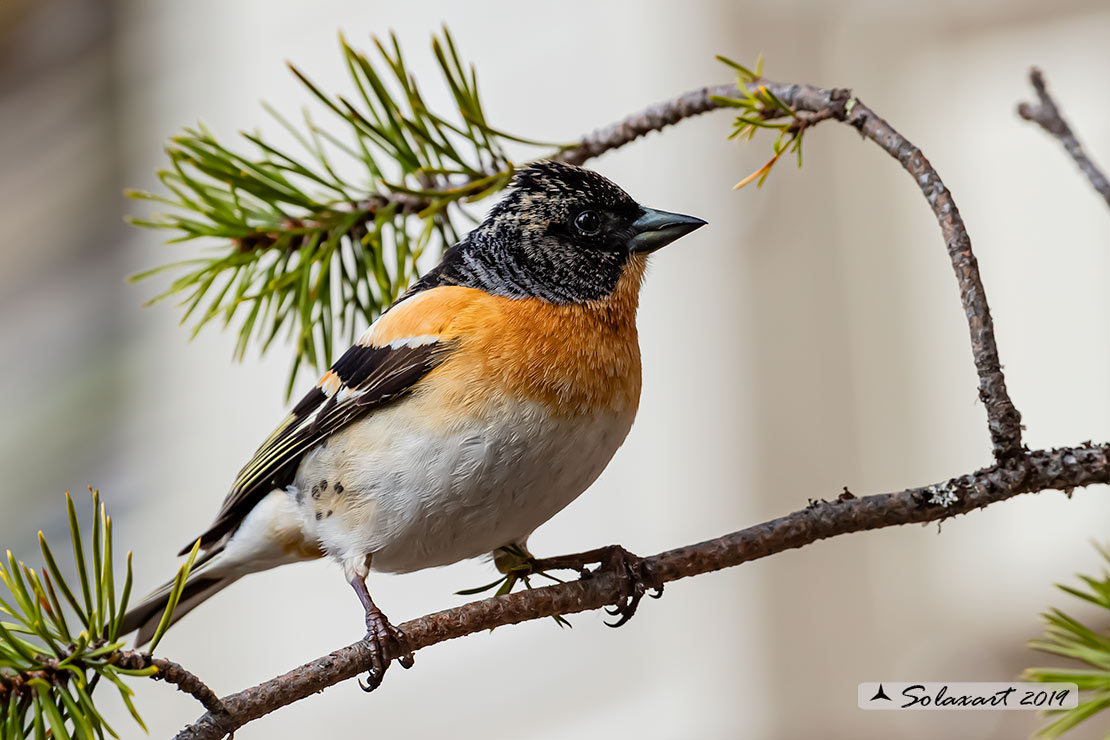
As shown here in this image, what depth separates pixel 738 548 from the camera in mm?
690

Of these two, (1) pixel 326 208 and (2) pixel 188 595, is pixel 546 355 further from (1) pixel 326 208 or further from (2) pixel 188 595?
(2) pixel 188 595

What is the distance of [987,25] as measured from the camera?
81.7 inches

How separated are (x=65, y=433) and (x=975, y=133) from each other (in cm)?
216

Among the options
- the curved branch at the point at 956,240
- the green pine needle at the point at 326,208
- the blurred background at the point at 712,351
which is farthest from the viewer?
the blurred background at the point at 712,351

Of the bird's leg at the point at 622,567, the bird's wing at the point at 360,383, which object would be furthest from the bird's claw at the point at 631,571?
the bird's wing at the point at 360,383

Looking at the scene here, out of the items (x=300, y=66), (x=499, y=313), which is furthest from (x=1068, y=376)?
(x=300, y=66)

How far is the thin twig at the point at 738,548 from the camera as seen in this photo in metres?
0.55

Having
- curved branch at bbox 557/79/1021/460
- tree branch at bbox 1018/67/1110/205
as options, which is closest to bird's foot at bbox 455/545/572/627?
curved branch at bbox 557/79/1021/460

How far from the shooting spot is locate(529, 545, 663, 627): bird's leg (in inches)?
31.5

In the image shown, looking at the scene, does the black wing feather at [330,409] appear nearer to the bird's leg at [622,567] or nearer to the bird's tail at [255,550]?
the bird's tail at [255,550]

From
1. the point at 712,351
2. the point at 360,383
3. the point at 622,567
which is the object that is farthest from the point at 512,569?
the point at 712,351

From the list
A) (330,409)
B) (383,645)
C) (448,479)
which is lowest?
(383,645)

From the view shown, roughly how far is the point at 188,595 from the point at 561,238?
53 centimetres

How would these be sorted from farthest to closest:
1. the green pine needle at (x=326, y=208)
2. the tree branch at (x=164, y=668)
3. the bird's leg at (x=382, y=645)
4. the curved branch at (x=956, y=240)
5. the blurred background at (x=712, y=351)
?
the blurred background at (x=712, y=351), the green pine needle at (x=326, y=208), the bird's leg at (x=382, y=645), the curved branch at (x=956, y=240), the tree branch at (x=164, y=668)
